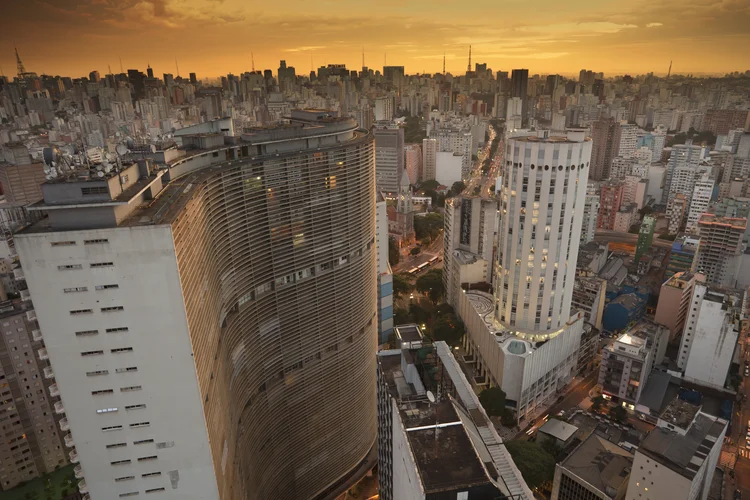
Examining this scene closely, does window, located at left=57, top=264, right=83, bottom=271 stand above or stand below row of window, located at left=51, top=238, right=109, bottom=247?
below

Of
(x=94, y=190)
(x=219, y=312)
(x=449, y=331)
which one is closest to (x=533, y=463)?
(x=449, y=331)

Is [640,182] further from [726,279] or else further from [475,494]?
[475,494]

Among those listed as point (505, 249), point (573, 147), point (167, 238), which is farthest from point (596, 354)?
point (167, 238)

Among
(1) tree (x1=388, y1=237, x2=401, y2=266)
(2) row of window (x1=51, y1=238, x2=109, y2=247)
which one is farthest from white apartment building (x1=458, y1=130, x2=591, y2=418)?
(2) row of window (x1=51, y1=238, x2=109, y2=247)

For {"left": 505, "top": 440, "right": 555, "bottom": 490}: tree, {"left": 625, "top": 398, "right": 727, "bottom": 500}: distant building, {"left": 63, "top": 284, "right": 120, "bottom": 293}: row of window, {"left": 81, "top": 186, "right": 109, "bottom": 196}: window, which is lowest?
{"left": 505, "top": 440, "right": 555, "bottom": 490}: tree

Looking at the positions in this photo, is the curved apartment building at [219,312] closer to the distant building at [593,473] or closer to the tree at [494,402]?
the tree at [494,402]

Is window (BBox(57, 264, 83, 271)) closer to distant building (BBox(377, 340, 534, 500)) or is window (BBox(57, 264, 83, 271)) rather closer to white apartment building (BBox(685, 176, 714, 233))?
distant building (BBox(377, 340, 534, 500))
